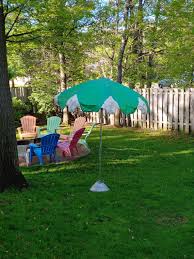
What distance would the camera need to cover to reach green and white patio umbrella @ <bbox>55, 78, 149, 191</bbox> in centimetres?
747

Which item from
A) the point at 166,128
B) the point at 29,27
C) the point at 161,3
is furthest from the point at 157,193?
the point at 161,3

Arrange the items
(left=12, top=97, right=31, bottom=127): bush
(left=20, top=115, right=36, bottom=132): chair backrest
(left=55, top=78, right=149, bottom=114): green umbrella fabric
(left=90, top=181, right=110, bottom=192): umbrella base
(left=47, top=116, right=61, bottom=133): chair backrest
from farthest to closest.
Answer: (left=12, top=97, right=31, bottom=127): bush
(left=20, top=115, right=36, bottom=132): chair backrest
(left=47, top=116, right=61, bottom=133): chair backrest
(left=90, top=181, right=110, bottom=192): umbrella base
(left=55, top=78, right=149, bottom=114): green umbrella fabric

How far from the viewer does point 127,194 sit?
24.8ft

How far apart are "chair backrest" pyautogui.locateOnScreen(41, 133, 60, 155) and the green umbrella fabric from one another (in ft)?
6.86

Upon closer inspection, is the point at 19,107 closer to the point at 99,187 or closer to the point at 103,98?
the point at 99,187

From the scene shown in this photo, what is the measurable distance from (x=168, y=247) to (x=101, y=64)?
56.2ft

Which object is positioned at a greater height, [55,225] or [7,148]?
[7,148]

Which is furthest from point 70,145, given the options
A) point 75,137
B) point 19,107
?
point 19,107

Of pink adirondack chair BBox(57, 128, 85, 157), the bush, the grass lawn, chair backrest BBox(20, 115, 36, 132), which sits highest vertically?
the bush

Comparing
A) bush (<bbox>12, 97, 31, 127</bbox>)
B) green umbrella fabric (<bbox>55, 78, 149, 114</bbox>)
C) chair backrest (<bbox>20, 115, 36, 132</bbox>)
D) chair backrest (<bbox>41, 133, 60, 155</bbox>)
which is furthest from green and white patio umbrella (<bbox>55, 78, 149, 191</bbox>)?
bush (<bbox>12, 97, 31, 127</bbox>)

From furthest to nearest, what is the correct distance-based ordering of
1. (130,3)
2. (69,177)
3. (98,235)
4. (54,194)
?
(130,3) < (69,177) < (54,194) < (98,235)

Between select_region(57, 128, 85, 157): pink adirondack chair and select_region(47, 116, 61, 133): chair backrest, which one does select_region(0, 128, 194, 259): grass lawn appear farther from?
select_region(47, 116, 61, 133): chair backrest

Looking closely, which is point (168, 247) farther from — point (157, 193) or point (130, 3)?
point (130, 3)

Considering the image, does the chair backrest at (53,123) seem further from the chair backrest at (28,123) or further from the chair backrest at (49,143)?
the chair backrest at (49,143)
